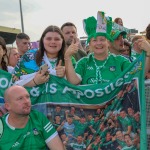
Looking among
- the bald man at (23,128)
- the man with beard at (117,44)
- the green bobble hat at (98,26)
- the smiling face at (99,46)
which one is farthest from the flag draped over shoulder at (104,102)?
the man with beard at (117,44)

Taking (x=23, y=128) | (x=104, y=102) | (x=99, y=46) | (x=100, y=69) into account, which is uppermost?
(x=99, y=46)

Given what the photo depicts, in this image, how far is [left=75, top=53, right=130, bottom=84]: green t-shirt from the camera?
3.87m

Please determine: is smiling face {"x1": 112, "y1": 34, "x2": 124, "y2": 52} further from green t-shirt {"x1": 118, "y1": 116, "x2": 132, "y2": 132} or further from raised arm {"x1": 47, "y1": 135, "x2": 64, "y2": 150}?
raised arm {"x1": 47, "y1": 135, "x2": 64, "y2": 150}

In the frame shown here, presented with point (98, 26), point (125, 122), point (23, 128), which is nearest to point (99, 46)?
point (98, 26)

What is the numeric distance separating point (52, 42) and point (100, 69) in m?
0.66

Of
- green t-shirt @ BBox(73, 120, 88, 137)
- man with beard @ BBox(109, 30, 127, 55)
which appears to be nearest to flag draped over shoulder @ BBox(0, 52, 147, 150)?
green t-shirt @ BBox(73, 120, 88, 137)

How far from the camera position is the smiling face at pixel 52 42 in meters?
4.00

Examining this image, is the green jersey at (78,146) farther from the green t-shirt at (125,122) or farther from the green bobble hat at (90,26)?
the green bobble hat at (90,26)

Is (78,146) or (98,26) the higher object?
(98,26)

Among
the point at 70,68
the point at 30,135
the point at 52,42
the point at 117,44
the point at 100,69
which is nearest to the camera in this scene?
the point at 30,135

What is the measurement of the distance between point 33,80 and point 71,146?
2.81 ft

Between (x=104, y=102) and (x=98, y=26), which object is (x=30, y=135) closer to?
(x=104, y=102)

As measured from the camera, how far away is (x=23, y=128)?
135 inches

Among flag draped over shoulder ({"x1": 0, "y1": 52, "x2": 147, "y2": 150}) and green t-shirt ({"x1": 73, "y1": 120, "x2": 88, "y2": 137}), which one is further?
green t-shirt ({"x1": 73, "y1": 120, "x2": 88, "y2": 137})
